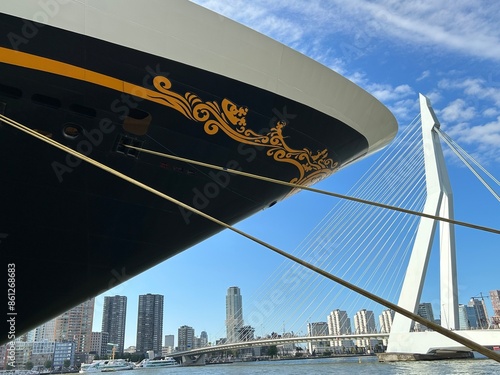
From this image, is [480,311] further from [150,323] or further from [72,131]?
[72,131]

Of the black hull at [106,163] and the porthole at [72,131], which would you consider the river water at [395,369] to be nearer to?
the black hull at [106,163]

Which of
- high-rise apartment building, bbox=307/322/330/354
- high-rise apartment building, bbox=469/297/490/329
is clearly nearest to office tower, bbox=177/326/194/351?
high-rise apartment building, bbox=307/322/330/354

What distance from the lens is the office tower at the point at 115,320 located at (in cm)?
6254

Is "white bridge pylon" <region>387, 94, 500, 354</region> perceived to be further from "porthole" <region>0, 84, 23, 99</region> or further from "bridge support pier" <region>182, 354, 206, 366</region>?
"bridge support pier" <region>182, 354, 206, 366</region>

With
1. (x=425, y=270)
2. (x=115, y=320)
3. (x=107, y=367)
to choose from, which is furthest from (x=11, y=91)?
(x=115, y=320)

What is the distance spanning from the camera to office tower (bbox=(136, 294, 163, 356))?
71.8 meters

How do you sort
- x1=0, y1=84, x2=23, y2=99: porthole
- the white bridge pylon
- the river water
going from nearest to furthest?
x1=0, y1=84, x2=23, y2=99: porthole, the river water, the white bridge pylon

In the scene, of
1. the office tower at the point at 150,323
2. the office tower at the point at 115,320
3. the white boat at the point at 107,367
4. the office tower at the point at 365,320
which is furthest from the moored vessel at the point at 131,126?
the office tower at the point at 150,323

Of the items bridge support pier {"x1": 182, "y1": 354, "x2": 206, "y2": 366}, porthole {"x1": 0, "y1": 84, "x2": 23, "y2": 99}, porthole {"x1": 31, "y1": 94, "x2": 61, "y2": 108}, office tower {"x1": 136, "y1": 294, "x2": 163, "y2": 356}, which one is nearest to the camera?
porthole {"x1": 0, "y1": 84, "x2": 23, "y2": 99}

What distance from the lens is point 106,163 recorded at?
12.9 feet

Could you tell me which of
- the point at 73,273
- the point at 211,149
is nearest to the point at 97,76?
the point at 211,149

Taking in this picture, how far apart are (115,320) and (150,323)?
33.4 feet

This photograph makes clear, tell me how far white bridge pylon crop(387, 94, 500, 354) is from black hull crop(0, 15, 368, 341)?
16541mm

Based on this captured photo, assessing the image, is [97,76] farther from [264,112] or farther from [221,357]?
[221,357]
